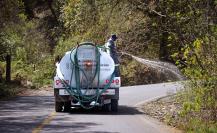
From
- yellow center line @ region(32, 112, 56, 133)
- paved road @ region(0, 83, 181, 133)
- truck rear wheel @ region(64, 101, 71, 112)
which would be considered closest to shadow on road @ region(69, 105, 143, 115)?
paved road @ region(0, 83, 181, 133)

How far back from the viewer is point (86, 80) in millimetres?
19328

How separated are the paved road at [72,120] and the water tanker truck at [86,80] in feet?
1.52

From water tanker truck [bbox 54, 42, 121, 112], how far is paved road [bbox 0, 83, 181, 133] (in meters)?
0.46

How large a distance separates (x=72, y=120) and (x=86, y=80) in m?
2.65

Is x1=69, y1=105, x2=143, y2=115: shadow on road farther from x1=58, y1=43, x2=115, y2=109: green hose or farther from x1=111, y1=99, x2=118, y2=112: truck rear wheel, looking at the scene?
x1=58, y1=43, x2=115, y2=109: green hose

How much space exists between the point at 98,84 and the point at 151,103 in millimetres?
4540

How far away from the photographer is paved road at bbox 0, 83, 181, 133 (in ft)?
48.6

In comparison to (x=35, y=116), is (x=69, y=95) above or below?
above

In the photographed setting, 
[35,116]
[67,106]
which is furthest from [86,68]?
[35,116]

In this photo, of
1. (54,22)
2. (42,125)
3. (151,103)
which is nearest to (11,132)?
(42,125)

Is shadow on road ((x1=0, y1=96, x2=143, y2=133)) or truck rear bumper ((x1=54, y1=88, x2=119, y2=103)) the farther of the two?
truck rear bumper ((x1=54, y1=88, x2=119, y2=103))

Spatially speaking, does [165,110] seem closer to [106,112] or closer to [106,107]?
[106,107]

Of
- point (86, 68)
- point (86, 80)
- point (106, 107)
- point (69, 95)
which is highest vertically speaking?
point (86, 68)

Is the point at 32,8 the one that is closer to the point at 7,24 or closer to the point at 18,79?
the point at 18,79
